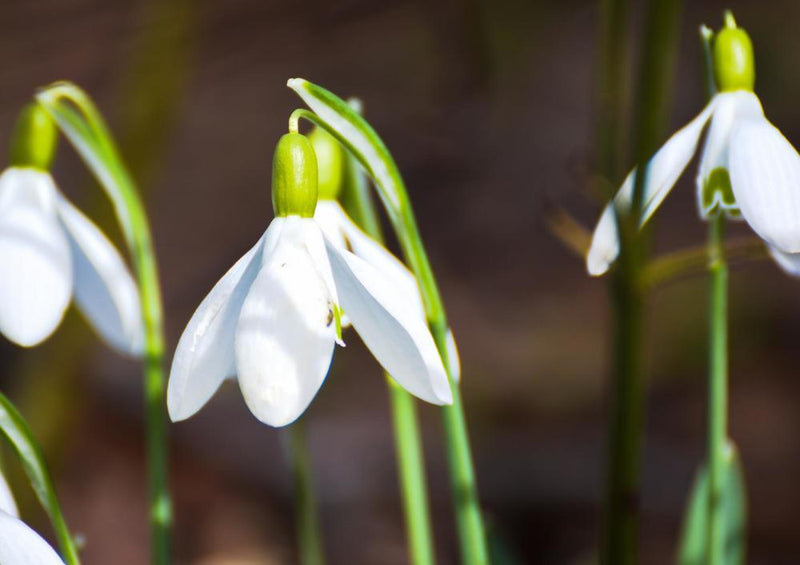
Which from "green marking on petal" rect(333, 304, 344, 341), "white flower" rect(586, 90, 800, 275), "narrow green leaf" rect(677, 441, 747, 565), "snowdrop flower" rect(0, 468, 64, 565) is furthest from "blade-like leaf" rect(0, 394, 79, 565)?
"narrow green leaf" rect(677, 441, 747, 565)

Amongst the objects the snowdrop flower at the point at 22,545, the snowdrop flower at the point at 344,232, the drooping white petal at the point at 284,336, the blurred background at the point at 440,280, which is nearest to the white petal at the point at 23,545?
the snowdrop flower at the point at 22,545

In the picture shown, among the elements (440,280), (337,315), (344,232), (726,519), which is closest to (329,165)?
(344,232)

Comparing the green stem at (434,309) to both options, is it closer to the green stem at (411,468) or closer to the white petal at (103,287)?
the green stem at (411,468)

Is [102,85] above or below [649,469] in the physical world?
above

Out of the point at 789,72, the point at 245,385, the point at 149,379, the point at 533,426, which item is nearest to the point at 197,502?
the point at 533,426

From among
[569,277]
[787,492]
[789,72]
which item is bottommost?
[787,492]

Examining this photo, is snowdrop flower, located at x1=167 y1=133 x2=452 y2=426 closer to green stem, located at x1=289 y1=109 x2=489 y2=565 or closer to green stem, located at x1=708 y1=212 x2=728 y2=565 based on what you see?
green stem, located at x1=289 y1=109 x2=489 y2=565

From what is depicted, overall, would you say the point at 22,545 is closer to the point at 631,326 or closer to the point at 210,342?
the point at 210,342

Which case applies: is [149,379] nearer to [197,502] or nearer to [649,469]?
[197,502]
